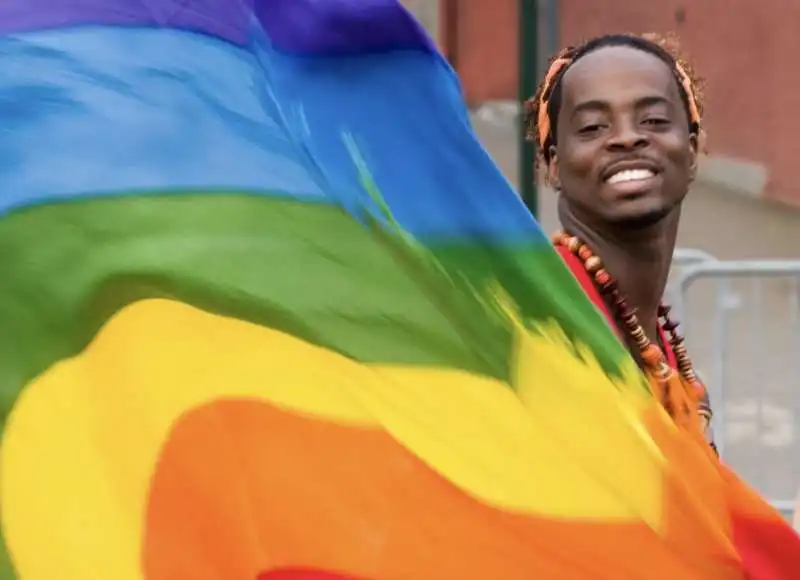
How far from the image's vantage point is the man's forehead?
1.80 m

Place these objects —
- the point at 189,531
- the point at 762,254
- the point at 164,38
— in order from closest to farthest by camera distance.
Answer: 1. the point at 189,531
2. the point at 164,38
3. the point at 762,254

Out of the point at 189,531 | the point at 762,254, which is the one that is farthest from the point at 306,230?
the point at 762,254

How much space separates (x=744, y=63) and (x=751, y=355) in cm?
801

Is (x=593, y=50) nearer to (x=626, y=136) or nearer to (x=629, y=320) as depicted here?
(x=626, y=136)

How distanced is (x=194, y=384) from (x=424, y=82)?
424 millimetres

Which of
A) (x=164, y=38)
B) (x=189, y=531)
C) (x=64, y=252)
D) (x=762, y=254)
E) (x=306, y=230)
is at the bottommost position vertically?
(x=189, y=531)

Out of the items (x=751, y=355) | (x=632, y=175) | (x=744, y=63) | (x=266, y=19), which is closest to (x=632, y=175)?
(x=632, y=175)

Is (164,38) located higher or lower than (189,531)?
higher

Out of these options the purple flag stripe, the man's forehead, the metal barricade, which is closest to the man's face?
the man's forehead

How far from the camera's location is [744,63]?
39.7 feet

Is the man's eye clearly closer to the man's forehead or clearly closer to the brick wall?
the man's forehead

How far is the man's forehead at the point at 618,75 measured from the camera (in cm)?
180

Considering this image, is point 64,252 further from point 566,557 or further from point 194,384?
point 566,557

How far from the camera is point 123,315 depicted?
4.40 feet
